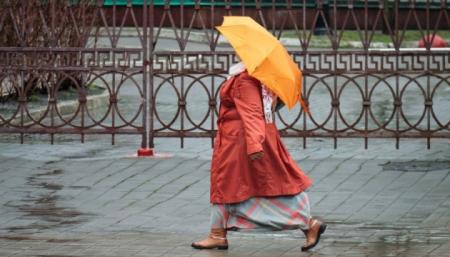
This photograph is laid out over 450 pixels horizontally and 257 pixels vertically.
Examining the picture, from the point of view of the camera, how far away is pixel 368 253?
957 centimetres

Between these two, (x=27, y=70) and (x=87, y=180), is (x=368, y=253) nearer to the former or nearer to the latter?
(x=87, y=180)

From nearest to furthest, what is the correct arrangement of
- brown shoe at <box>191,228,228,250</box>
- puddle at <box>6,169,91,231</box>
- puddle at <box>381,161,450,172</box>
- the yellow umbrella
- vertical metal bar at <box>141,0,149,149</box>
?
the yellow umbrella < brown shoe at <box>191,228,228,250</box> < puddle at <box>6,169,91,231</box> < puddle at <box>381,161,450,172</box> < vertical metal bar at <box>141,0,149,149</box>

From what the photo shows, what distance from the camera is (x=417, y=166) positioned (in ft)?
44.7

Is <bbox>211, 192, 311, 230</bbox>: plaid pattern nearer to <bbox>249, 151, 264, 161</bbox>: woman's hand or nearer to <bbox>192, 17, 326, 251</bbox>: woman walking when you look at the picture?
<bbox>192, 17, 326, 251</bbox>: woman walking

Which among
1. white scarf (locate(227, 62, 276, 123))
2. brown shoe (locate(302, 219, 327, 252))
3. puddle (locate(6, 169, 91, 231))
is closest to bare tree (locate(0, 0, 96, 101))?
puddle (locate(6, 169, 91, 231))

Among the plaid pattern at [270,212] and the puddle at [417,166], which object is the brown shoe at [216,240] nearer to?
the plaid pattern at [270,212]

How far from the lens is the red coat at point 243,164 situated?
375 inches

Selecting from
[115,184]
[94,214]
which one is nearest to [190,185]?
[115,184]

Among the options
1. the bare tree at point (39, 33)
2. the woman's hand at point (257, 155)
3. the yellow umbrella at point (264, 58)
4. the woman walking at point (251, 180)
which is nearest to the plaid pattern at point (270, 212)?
the woman walking at point (251, 180)

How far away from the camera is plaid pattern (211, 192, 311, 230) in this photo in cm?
958

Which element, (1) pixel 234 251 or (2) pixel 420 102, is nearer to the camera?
(1) pixel 234 251

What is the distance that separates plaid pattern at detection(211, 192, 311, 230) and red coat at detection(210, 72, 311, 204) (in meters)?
0.07

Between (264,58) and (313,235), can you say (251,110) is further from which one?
(313,235)

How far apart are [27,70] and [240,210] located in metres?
5.48
